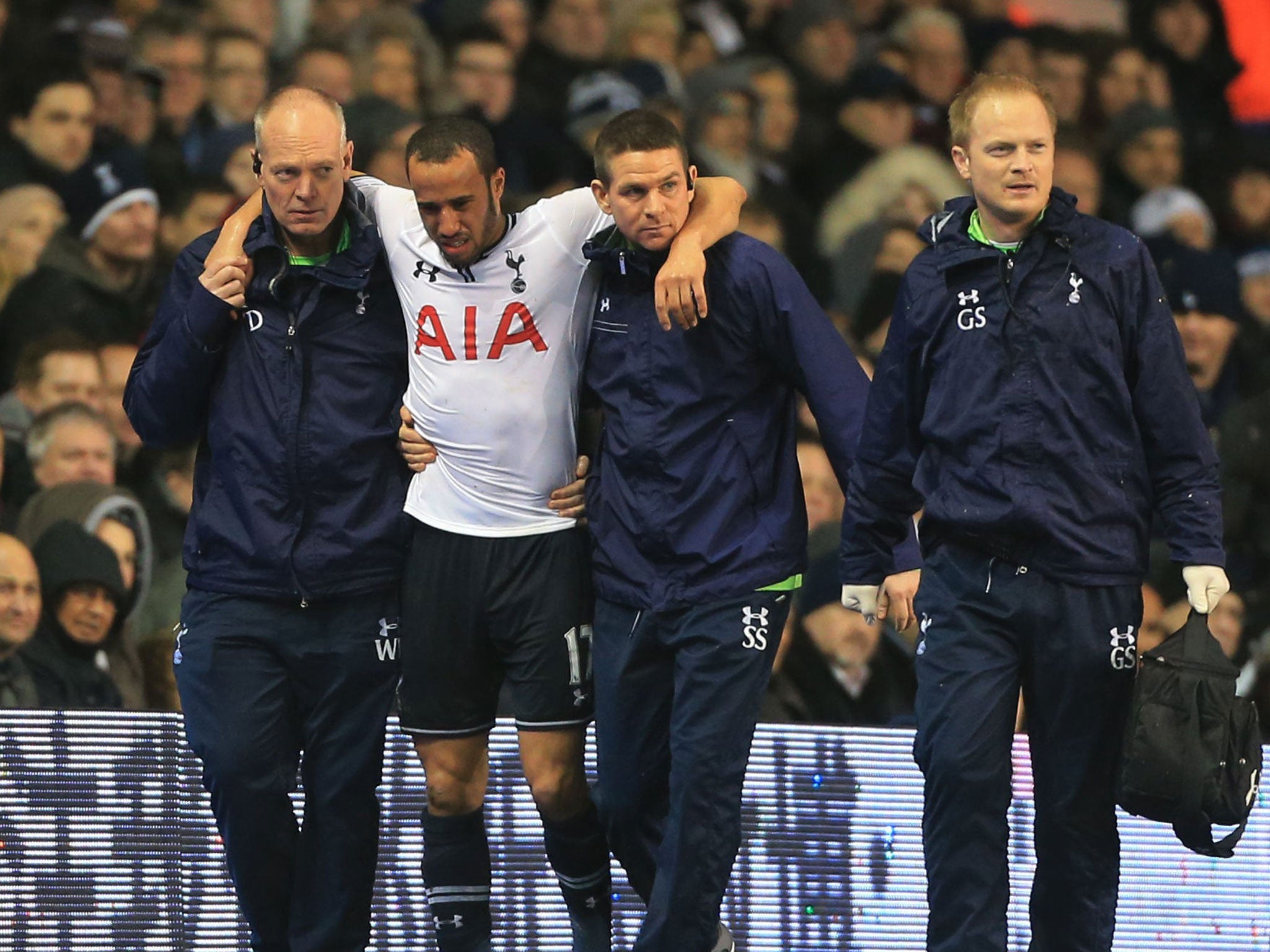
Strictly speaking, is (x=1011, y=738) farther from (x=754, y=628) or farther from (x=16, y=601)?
(x=16, y=601)

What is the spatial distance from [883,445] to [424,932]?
1.85 m

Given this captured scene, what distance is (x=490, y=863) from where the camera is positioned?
5648 mm

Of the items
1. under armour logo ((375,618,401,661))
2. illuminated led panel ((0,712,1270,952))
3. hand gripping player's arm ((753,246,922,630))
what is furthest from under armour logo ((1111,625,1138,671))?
under armour logo ((375,618,401,661))

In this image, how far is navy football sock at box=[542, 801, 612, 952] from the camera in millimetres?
5387

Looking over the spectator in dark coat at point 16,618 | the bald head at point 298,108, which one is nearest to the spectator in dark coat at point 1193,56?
the bald head at point 298,108

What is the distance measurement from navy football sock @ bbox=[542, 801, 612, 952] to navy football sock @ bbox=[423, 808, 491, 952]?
0.18 m

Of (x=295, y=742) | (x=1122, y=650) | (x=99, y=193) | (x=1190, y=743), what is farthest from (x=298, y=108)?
(x=99, y=193)

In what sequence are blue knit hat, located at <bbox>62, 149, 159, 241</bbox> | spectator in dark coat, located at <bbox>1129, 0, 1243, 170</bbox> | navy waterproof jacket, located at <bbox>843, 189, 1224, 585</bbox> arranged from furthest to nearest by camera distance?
spectator in dark coat, located at <bbox>1129, 0, 1243, 170</bbox> < blue knit hat, located at <bbox>62, 149, 159, 241</bbox> < navy waterproof jacket, located at <bbox>843, 189, 1224, 585</bbox>

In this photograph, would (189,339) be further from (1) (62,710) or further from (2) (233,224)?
(1) (62,710)

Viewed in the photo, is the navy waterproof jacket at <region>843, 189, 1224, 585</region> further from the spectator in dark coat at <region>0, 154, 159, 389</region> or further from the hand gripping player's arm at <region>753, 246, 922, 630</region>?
the spectator in dark coat at <region>0, 154, 159, 389</region>

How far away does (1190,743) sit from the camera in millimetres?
4695

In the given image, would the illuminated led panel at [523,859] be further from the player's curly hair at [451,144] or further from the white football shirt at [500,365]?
the player's curly hair at [451,144]

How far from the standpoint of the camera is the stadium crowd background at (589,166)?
7.05m

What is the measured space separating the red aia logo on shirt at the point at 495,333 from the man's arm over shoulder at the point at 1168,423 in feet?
4.60
